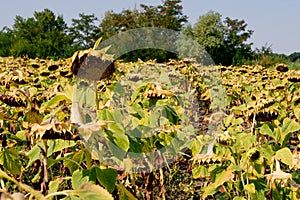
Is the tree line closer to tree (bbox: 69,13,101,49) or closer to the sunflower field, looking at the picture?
tree (bbox: 69,13,101,49)

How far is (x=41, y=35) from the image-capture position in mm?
22250

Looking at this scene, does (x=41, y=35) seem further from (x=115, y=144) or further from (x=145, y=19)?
(x=115, y=144)

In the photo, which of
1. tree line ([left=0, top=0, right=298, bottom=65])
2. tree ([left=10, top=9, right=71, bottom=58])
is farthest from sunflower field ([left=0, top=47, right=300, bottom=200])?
tree line ([left=0, top=0, right=298, bottom=65])

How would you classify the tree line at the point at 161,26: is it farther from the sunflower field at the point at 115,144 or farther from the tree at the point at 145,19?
the sunflower field at the point at 115,144

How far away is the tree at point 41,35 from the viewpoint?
14297 mm

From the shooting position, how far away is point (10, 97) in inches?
53.8

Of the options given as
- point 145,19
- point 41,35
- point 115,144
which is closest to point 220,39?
point 145,19

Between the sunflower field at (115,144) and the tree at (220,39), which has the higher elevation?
the tree at (220,39)

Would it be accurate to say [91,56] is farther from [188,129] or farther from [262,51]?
[262,51]

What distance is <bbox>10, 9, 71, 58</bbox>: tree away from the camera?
14297 mm

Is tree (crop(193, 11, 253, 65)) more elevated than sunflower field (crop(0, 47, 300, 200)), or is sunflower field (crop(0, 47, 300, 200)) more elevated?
tree (crop(193, 11, 253, 65))

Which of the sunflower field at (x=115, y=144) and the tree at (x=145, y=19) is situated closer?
the sunflower field at (x=115, y=144)

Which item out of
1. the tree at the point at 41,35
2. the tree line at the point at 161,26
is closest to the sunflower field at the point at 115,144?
the tree at the point at 41,35

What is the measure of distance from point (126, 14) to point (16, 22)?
5.91 metres
